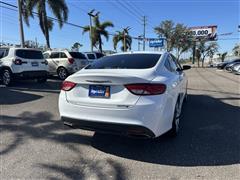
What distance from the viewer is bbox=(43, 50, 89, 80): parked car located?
13781 millimetres

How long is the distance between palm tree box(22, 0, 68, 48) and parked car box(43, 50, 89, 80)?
12038mm

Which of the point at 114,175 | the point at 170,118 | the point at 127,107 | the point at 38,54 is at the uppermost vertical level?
the point at 38,54

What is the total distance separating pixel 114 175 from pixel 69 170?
2.06ft

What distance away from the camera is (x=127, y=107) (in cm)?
346

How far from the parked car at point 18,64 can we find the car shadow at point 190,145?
7.24m

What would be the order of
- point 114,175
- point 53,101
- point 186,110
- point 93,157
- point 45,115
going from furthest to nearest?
point 53,101
point 186,110
point 45,115
point 93,157
point 114,175

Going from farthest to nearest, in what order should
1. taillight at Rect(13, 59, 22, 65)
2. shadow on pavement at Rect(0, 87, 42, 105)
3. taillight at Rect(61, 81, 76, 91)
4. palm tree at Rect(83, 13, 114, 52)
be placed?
palm tree at Rect(83, 13, 114, 52) < taillight at Rect(13, 59, 22, 65) < shadow on pavement at Rect(0, 87, 42, 105) < taillight at Rect(61, 81, 76, 91)

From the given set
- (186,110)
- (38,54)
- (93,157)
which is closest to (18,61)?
(38,54)

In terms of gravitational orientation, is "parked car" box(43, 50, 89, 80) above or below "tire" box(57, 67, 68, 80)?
above

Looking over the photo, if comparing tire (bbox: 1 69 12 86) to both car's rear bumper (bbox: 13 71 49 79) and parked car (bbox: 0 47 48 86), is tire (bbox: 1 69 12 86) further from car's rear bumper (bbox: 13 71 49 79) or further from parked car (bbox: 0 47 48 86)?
car's rear bumper (bbox: 13 71 49 79)

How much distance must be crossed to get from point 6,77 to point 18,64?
0.86 m

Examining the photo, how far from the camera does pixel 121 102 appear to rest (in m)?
3.50

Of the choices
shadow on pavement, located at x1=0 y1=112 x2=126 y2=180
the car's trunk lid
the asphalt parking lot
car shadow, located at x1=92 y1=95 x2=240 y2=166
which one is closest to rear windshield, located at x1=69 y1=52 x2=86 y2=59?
shadow on pavement, located at x1=0 y1=112 x2=126 y2=180

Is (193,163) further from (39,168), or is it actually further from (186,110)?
(186,110)
